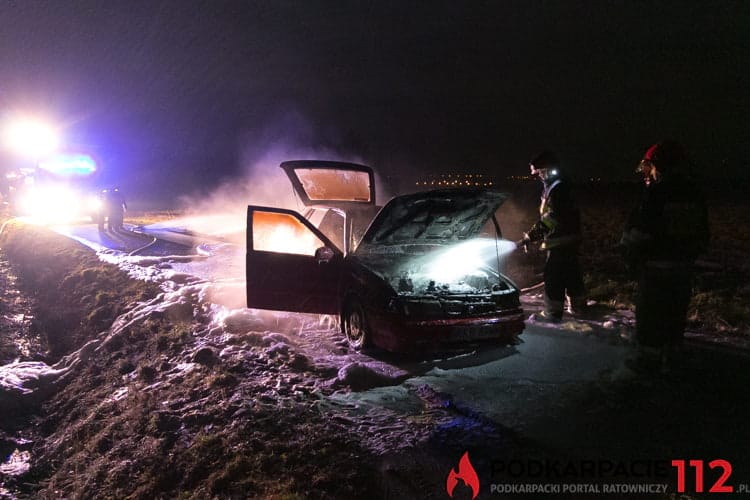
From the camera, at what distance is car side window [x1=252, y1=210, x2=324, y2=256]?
4.88 m

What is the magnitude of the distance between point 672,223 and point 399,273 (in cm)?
235

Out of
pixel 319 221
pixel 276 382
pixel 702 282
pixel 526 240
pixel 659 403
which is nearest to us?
pixel 659 403

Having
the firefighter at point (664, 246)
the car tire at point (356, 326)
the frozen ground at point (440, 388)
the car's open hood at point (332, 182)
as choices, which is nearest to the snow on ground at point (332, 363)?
the frozen ground at point (440, 388)

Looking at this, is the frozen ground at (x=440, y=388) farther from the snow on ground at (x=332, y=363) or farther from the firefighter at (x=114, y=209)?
the firefighter at (x=114, y=209)

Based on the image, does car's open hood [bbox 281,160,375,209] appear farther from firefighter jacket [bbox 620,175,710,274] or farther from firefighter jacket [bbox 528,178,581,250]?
firefighter jacket [bbox 620,175,710,274]

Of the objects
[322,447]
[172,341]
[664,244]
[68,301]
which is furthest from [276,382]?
[68,301]

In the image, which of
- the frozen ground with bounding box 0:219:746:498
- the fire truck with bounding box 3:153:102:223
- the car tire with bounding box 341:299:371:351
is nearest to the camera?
the frozen ground with bounding box 0:219:746:498

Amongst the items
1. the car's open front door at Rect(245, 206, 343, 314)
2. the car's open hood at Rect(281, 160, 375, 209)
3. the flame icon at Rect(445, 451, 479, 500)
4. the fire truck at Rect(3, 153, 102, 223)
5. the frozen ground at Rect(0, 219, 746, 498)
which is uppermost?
the fire truck at Rect(3, 153, 102, 223)

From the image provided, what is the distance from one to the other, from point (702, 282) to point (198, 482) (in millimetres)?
7700

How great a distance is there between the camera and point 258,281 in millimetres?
4797

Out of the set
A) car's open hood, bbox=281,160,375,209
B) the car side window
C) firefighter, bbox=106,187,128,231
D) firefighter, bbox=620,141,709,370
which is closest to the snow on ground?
firefighter, bbox=620,141,709,370

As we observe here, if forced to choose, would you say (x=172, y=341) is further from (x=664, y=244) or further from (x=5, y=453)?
(x=664, y=244)

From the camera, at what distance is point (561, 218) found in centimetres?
495

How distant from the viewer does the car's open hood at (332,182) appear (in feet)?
19.0
